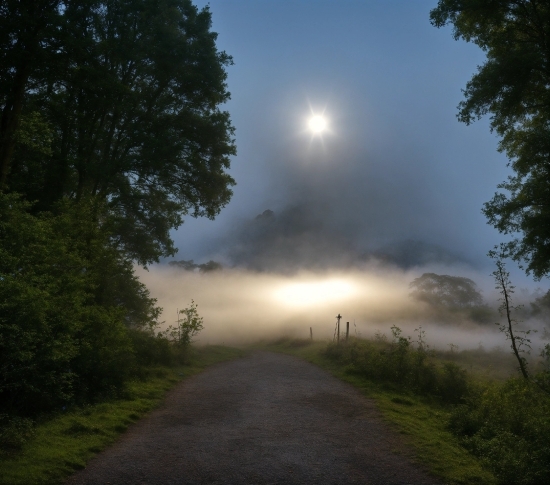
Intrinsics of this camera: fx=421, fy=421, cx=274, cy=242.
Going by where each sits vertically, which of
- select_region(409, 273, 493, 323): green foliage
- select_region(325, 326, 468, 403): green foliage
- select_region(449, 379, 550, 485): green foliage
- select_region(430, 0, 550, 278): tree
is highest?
select_region(409, 273, 493, 323): green foliage

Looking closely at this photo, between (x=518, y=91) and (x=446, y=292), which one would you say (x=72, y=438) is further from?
(x=446, y=292)

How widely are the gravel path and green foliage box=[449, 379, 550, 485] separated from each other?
5.49 ft

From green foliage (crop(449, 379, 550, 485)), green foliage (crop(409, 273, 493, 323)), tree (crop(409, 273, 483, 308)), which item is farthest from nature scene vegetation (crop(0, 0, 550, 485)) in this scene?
tree (crop(409, 273, 483, 308))

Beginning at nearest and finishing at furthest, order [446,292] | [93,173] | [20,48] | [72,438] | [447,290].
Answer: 1. [72,438]
2. [20,48]
3. [93,173]
4. [446,292]
5. [447,290]

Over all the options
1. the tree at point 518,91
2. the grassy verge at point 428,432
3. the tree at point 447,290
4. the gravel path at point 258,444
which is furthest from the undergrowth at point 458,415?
the tree at point 447,290

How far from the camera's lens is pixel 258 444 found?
368 inches

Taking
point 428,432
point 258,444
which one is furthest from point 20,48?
point 428,432

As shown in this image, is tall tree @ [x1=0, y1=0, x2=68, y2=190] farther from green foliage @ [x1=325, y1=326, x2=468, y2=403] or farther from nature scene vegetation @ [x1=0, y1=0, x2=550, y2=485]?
green foliage @ [x1=325, y1=326, x2=468, y2=403]

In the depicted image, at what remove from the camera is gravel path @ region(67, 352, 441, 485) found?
7523mm

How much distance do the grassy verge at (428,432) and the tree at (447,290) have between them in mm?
73463

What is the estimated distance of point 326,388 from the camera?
16719 millimetres

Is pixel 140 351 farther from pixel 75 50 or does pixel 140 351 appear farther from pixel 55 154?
pixel 75 50

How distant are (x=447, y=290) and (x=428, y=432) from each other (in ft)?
286

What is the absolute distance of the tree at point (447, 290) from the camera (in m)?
87.4
